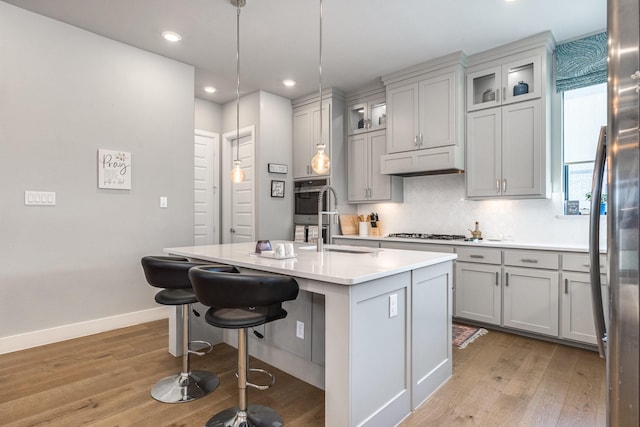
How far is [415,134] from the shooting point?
4145mm

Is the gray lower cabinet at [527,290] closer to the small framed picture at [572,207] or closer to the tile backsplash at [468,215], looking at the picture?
the tile backsplash at [468,215]

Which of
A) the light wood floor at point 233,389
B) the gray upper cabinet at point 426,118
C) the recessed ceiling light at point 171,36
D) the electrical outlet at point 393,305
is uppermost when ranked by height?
the recessed ceiling light at point 171,36

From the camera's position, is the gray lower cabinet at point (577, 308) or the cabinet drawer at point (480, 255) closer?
the gray lower cabinet at point (577, 308)

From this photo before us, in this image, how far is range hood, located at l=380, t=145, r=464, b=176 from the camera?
3.84 m

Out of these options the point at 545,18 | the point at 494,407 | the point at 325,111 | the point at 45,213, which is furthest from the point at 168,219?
the point at 545,18

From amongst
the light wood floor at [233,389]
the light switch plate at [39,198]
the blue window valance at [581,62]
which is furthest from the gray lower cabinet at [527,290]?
the light switch plate at [39,198]

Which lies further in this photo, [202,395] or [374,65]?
[374,65]

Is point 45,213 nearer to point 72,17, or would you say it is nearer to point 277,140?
point 72,17

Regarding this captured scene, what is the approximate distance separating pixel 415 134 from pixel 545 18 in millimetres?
1566

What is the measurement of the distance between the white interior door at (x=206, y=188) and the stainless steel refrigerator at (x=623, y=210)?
5.07 meters

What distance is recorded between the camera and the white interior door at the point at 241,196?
16.5ft

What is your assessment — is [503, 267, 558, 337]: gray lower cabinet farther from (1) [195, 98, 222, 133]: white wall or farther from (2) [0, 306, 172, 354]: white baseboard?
(1) [195, 98, 222, 133]: white wall

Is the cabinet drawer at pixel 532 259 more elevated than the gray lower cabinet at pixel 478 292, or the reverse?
the cabinet drawer at pixel 532 259

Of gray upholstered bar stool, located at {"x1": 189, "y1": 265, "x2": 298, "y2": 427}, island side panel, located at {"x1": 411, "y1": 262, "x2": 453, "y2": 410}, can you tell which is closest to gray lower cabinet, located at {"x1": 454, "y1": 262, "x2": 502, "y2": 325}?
island side panel, located at {"x1": 411, "y1": 262, "x2": 453, "y2": 410}
